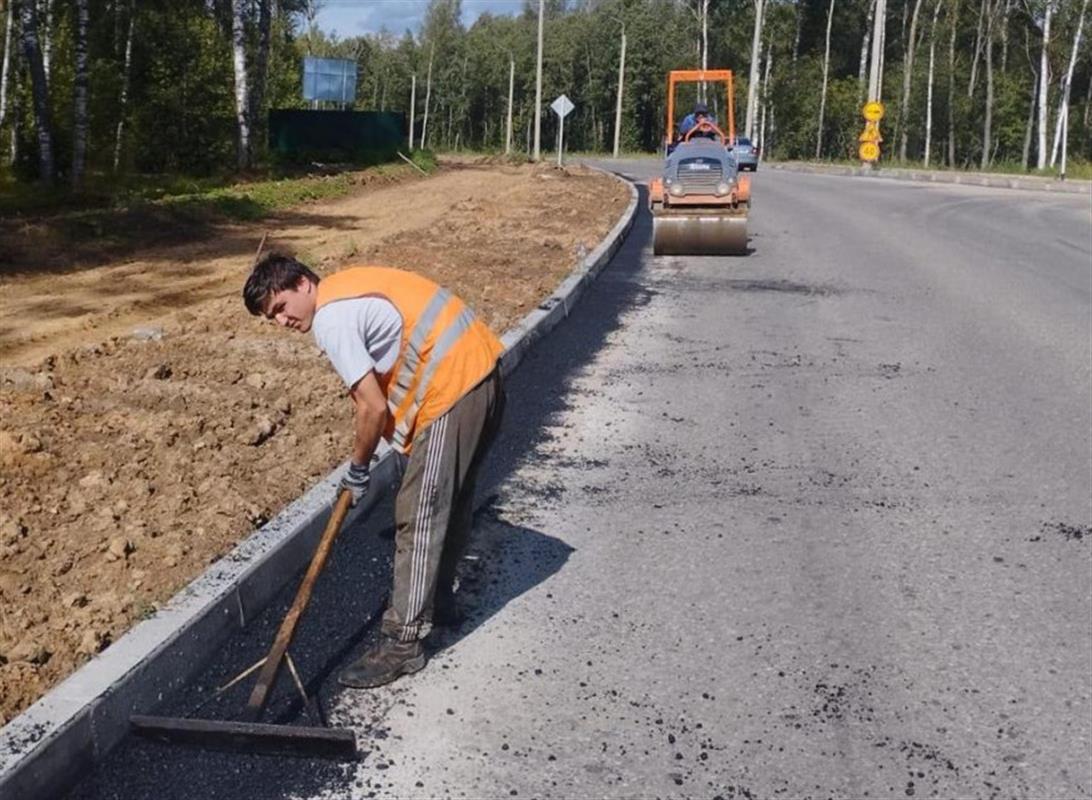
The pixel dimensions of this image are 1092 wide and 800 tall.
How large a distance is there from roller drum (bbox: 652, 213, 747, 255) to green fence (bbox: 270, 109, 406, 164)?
19.8m

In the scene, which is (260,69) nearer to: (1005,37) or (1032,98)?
(1005,37)

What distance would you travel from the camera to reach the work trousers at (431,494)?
12.7 ft

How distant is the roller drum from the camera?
14359 millimetres

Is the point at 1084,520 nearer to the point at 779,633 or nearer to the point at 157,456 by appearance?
the point at 779,633

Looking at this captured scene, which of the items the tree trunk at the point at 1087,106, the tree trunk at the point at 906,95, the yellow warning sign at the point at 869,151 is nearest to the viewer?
the yellow warning sign at the point at 869,151

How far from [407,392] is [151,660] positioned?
1129mm

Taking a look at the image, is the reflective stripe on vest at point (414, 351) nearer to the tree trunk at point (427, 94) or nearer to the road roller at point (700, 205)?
the road roller at point (700, 205)

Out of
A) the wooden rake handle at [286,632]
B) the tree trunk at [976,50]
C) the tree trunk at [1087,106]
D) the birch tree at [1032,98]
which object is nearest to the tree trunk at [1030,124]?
the birch tree at [1032,98]

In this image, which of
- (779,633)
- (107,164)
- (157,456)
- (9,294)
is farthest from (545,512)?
(107,164)

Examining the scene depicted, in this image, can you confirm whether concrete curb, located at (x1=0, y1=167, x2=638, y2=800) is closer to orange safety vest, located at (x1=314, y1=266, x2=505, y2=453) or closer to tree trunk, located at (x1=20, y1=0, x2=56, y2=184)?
orange safety vest, located at (x1=314, y1=266, x2=505, y2=453)

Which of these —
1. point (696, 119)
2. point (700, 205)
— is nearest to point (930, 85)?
point (696, 119)

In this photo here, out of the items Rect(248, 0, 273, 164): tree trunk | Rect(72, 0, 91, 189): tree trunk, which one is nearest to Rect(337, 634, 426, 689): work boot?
Rect(72, 0, 91, 189): tree trunk

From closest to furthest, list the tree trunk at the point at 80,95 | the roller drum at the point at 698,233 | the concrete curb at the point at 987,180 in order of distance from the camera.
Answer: the roller drum at the point at 698,233 < the tree trunk at the point at 80,95 < the concrete curb at the point at 987,180

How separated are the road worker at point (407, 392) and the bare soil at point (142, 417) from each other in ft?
2.77
